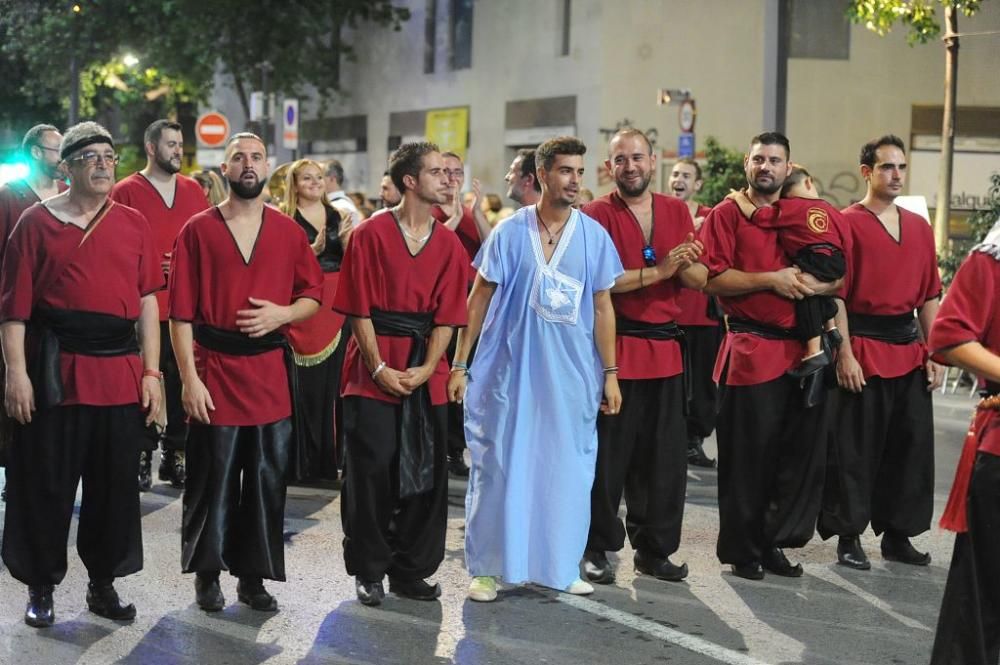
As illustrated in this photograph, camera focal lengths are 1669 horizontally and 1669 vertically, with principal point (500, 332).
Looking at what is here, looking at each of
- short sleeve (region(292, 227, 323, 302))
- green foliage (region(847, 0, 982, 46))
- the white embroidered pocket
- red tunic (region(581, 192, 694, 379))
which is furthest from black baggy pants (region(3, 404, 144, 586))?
green foliage (region(847, 0, 982, 46))

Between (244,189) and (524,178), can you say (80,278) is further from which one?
(524,178)

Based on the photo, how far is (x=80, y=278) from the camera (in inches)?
272

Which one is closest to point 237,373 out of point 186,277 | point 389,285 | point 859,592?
point 186,277

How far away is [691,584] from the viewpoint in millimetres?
8000

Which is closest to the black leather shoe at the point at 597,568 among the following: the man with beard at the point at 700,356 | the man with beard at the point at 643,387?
the man with beard at the point at 643,387

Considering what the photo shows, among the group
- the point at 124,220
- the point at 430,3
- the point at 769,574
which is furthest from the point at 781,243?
the point at 430,3

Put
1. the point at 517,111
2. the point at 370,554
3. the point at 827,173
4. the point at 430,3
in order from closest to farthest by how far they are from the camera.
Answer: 1. the point at 370,554
2. the point at 827,173
3. the point at 517,111
4. the point at 430,3

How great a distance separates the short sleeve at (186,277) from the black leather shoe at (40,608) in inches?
49.8

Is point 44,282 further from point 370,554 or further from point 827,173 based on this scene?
point 827,173

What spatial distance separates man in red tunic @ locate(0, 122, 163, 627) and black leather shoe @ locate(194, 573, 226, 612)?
314mm

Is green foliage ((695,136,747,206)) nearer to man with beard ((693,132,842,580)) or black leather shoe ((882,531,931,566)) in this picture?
black leather shoe ((882,531,931,566))

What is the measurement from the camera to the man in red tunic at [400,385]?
7469mm

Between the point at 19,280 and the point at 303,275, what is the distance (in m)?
1.24

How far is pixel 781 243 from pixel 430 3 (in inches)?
1002
